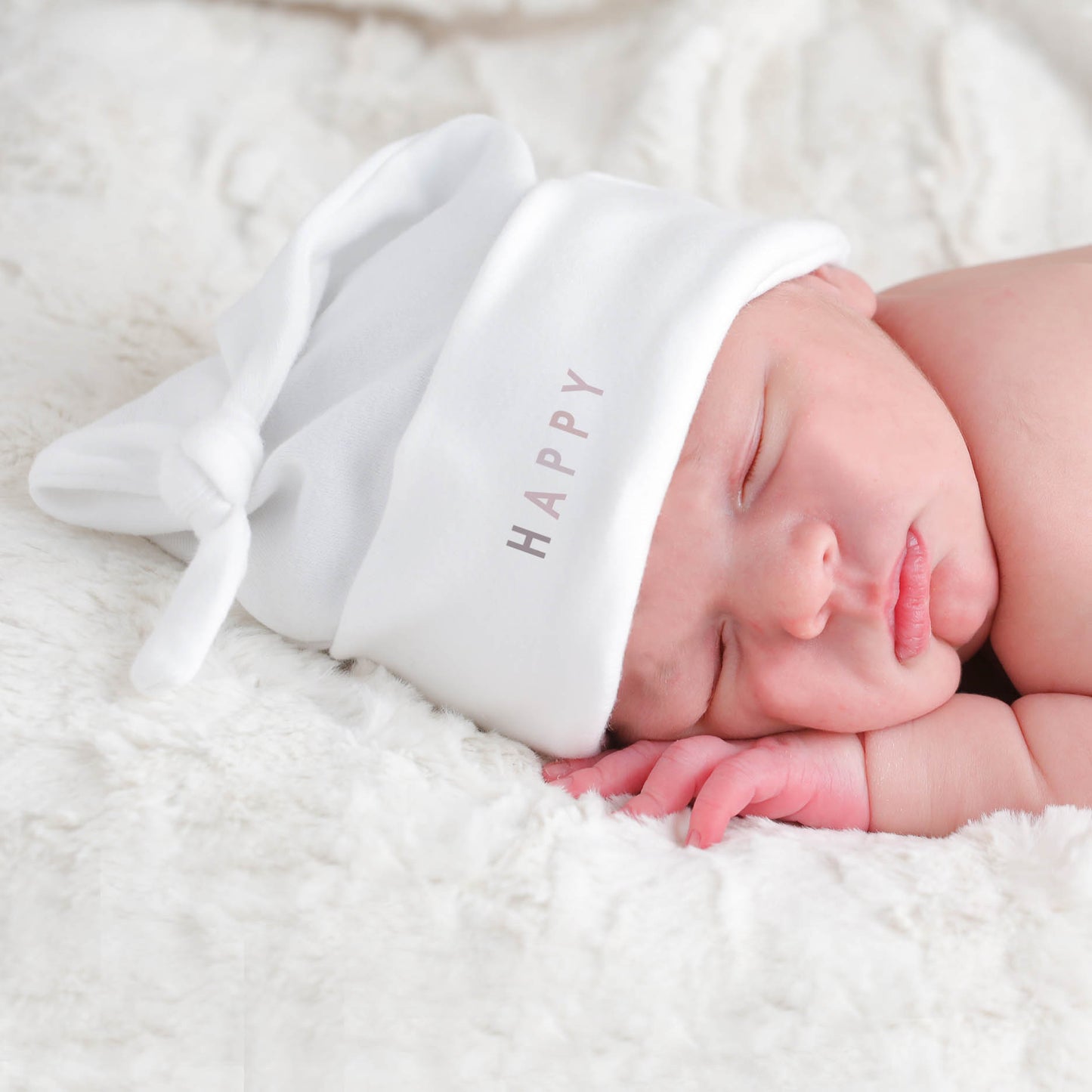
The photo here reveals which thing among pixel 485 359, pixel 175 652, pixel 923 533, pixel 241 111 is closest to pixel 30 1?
pixel 241 111

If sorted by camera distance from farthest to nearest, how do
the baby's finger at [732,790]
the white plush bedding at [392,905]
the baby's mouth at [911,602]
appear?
the baby's mouth at [911,602] < the baby's finger at [732,790] < the white plush bedding at [392,905]

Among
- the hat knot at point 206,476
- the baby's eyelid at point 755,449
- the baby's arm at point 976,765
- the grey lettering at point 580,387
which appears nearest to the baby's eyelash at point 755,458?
the baby's eyelid at point 755,449

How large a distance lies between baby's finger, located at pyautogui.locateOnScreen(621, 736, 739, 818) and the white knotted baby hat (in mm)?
69

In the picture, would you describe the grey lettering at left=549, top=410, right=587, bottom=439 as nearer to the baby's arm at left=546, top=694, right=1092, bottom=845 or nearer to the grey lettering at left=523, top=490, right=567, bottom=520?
the grey lettering at left=523, top=490, right=567, bottom=520

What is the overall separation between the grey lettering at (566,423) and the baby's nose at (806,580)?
199 millimetres

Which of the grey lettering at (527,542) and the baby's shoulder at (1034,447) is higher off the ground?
the baby's shoulder at (1034,447)

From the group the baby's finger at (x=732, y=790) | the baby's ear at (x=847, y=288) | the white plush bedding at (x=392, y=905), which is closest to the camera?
the white plush bedding at (x=392, y=905)

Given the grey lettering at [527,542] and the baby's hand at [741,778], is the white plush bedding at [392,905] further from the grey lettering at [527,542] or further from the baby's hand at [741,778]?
the grey lettering at [527,542]

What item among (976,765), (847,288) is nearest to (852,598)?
(976,765)

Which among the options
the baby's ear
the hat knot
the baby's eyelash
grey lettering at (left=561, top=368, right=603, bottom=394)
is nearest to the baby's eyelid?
the baby's eyelash

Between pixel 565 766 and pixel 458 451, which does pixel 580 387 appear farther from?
pixel 565 766

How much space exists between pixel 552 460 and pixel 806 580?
0.23 metres

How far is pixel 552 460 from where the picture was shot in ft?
3.20

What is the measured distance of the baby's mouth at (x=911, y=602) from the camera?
980 mm
